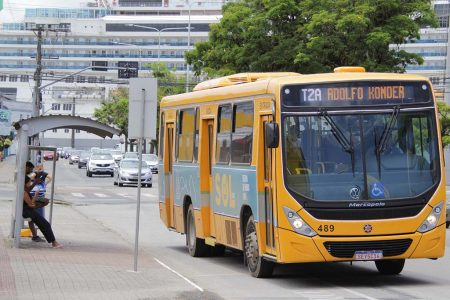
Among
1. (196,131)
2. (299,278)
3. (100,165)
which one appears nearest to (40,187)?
(196,131)

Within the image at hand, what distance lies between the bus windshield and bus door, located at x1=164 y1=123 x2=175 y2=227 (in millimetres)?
6966

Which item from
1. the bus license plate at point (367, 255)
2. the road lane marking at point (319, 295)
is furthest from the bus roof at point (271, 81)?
the road lane marking at point (319, 295)

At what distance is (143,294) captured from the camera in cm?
1395

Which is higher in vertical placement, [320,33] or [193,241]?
[320,33]

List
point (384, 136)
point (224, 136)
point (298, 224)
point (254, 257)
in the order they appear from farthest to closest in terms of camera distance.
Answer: point (224, 136) → point (254, 257) → point (384, 136) → point (298, 224)

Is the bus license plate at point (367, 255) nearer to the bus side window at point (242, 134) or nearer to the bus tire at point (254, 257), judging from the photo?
the bus tire at point (254, 257)

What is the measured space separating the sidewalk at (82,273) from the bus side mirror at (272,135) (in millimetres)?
2253

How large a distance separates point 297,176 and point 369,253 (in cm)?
144

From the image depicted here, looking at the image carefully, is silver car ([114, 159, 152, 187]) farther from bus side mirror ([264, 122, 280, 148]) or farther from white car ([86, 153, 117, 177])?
bus side mirror ([264, 122, 280, 148])

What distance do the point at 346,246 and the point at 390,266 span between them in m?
2.23

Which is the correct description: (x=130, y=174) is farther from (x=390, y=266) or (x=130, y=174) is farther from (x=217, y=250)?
(x=390, y=266)

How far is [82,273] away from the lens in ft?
52.9

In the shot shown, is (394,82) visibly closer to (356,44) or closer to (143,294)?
(143,294)

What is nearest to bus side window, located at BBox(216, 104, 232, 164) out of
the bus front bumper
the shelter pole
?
the bus front bumper
